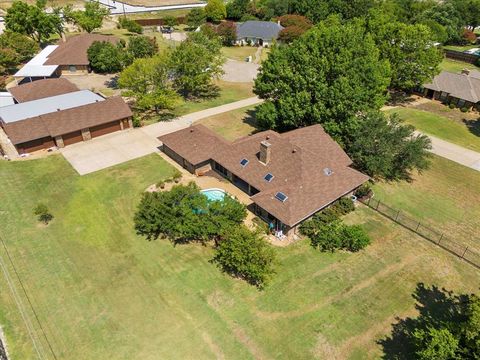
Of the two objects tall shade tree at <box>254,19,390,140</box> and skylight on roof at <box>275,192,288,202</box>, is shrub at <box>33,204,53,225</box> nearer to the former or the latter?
skylight on roof at <box>275,192,288,202</box>

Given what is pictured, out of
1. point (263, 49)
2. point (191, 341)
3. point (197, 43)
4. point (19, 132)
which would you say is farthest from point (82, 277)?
point (263, 49)

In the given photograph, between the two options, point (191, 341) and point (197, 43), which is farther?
point (197, 43)

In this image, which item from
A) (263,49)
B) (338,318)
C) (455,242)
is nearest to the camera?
(338,318)

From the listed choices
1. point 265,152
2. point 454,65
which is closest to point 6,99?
point 265,152

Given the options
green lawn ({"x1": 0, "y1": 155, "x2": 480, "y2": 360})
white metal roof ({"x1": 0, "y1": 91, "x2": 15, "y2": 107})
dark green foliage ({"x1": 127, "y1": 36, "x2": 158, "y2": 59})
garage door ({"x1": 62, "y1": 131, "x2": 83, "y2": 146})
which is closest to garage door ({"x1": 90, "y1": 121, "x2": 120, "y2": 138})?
garage door ({"x1": 62, "y1": 131, "x2": 83, "y2": 146})

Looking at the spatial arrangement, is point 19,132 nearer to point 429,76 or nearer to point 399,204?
point 399,204

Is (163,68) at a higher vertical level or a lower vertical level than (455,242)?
higher

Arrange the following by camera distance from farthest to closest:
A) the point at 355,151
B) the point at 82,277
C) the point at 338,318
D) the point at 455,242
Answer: the point at 355,151, the point at 455,242, the point at 82,277, the point at 338,318
